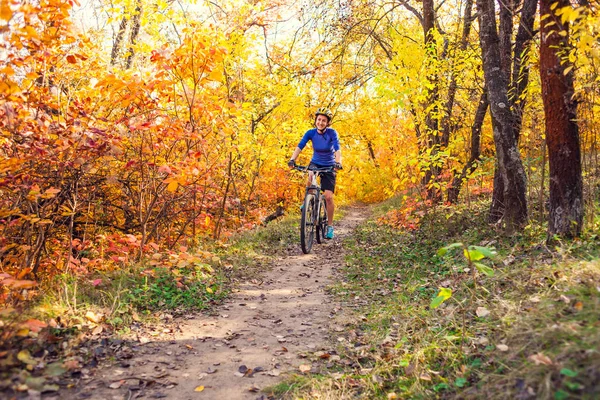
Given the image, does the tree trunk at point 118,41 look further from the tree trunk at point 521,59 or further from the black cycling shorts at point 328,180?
the tree trunk at point 521,59

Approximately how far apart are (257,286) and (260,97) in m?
5.67

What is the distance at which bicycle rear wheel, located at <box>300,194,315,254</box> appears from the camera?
6809mm

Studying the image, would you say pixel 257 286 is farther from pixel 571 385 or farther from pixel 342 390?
pixel 571 385

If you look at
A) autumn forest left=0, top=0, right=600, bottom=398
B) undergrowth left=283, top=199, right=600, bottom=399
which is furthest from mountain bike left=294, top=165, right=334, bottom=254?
undergrowth left=283, top=199, right=600, bottom=399

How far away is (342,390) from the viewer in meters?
2.74

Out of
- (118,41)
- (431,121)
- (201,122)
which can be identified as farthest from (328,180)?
(118,41)

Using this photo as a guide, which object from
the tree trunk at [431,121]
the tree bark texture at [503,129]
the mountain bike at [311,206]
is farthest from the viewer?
the tree trunk at [431,121]

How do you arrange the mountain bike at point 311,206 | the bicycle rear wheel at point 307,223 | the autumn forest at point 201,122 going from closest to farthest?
1. the autumn forest at point 201,122
2. the bicycle rear wheel at point 307,223
3. the mountain bike at point 311,206

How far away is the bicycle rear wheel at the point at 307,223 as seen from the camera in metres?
6.81

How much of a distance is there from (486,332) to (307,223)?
14.4 ft

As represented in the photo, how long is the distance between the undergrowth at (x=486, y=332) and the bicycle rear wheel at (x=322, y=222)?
104 inches

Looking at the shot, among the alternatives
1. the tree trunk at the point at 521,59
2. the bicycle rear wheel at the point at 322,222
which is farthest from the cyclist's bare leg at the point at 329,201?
the tree trunk at the point at 521,59

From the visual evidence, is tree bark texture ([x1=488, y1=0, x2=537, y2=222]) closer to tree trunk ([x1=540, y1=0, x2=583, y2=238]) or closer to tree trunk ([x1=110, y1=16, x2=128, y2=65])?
tree trunk ([x1=540, y1=0, x2=583, y2=238])

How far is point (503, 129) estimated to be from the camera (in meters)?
5.34
